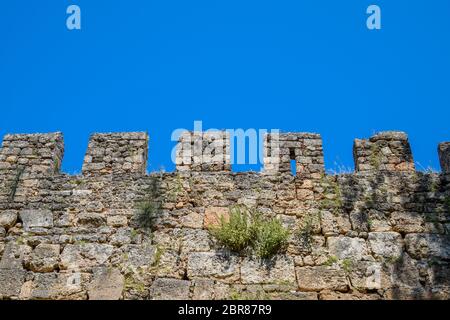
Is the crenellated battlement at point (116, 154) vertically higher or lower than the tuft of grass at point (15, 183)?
higher

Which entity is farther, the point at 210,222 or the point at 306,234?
the point at 210,222

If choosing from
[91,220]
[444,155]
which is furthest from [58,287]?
[444,155]

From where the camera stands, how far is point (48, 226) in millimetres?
6906

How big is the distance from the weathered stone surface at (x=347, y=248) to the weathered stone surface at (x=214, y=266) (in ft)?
4.19

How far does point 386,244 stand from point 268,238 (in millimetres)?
1566

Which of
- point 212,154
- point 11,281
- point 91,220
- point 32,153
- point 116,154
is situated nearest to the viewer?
point 11,281

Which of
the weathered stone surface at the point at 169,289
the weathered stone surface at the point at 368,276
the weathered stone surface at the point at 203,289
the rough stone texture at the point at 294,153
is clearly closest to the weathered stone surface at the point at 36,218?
the weathered stone surface at the point at 169,289

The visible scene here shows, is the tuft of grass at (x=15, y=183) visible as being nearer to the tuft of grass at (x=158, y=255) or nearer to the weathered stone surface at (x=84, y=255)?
the weathered stone surface at (x=84, y=255)

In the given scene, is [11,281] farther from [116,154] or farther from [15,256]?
[116,154]

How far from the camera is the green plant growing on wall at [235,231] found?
649 centimetres

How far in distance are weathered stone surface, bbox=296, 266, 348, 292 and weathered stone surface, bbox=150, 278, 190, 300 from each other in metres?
1.44

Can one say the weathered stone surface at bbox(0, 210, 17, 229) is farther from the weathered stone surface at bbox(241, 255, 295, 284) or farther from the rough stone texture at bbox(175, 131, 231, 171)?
the weathered stone surface at bbox(241, 255, 295, 284)

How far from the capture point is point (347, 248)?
647 cm

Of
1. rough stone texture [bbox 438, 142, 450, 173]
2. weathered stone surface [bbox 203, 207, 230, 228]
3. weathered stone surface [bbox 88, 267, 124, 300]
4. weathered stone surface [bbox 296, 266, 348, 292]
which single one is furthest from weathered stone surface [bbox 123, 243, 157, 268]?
rough stone texture [bbox 438, 142, 450, 173]
